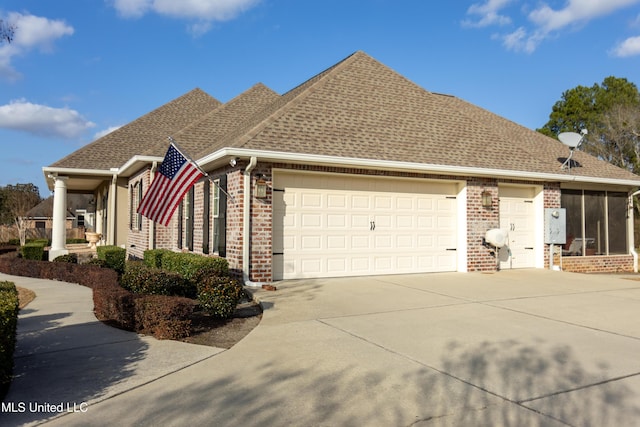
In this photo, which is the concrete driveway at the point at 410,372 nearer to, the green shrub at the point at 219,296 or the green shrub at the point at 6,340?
the green shrub at the point at 219,296

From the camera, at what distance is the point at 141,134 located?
729 inches

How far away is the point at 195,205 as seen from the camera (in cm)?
1279

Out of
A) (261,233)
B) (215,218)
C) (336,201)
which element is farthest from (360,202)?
(215,218)

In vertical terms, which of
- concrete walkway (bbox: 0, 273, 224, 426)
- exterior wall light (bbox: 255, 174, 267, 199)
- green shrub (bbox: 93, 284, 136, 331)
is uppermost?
exterior wall light (bbox: 255, 174, 267, 199)

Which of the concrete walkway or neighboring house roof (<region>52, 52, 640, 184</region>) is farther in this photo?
neighboring house roof (<region>52, 52, 640, 184</region>)

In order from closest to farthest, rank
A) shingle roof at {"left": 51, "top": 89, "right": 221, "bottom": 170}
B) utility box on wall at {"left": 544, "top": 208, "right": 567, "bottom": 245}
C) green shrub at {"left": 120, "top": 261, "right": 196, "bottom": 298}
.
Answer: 1. green shrub at {"left": 120, "top": 261, "right": 196, "bottom": 298}
2. utility box on wall at {"left": 544, "top": 208, "right": 567, "bottom": 245}
3. shingle roof at {"left": 51, "top": 89, "right": 221, "bottom": 170}

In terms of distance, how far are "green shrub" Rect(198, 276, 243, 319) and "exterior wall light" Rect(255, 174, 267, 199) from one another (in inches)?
121

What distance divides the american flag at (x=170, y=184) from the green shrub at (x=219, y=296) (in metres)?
2.89

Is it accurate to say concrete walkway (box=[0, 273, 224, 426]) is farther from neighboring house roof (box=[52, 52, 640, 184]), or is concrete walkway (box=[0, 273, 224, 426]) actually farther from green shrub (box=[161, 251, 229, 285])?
neighboring house roof (box=[52, 52, 640, 184])

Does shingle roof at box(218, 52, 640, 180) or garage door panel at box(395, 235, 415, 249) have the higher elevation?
shingle roof at box(218, 52, 640, 180)

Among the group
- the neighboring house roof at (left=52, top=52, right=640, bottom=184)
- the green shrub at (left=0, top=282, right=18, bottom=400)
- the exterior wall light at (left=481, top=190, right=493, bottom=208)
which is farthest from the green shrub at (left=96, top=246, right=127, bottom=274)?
the exterior wall light at (left=481, top=190, right=493, bottom=208)

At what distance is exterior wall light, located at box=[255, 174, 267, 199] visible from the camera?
973cm

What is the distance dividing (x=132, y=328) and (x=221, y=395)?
2.99 metres

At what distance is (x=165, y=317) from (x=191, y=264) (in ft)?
11.6
